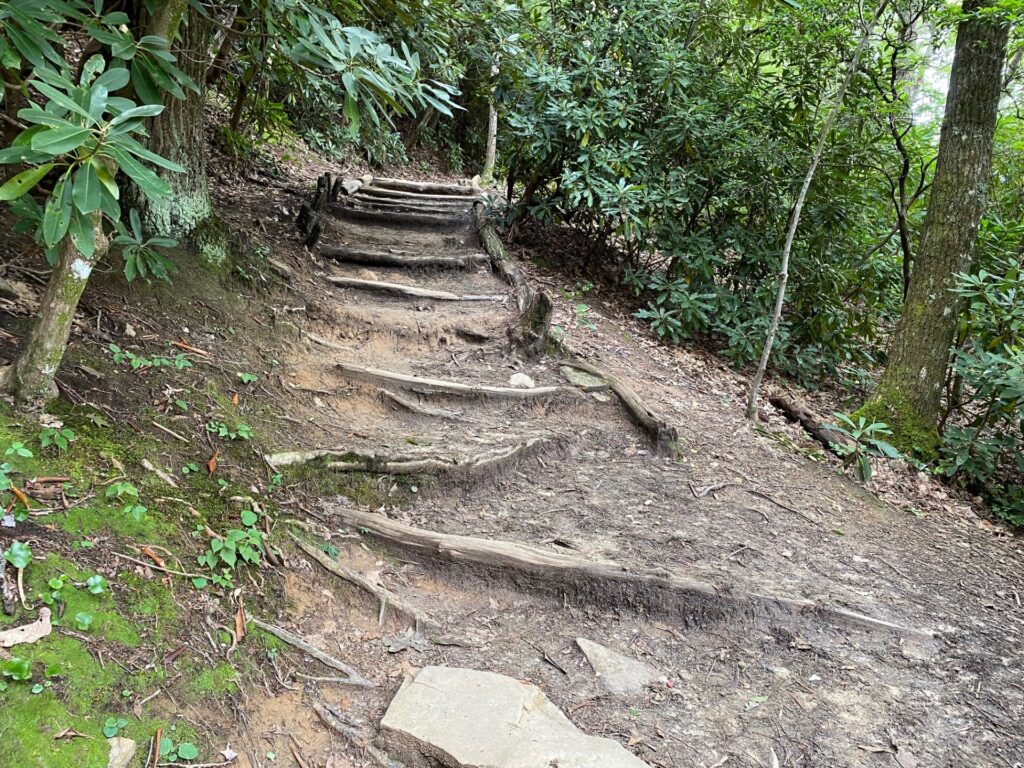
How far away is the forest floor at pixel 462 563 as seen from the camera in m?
2.34

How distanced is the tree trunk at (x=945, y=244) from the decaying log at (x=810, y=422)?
0.44m

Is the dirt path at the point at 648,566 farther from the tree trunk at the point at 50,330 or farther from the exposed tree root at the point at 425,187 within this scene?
the exposed tree root at the point at 425,187

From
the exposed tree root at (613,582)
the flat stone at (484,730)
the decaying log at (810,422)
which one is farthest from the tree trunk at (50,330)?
the decaying log at (810,422)

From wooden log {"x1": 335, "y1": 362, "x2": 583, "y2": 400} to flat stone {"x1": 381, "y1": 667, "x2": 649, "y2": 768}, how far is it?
8.12 ft

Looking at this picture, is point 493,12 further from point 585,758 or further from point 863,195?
point 585,758

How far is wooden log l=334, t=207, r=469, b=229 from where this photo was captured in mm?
8149

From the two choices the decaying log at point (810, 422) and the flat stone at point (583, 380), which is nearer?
the flat stone at point (583, 380)

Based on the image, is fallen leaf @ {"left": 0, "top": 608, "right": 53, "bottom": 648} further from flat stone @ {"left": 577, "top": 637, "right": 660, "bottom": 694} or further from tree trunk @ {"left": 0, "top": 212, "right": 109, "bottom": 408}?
flat stone @ {"left": 577, "top": 637, "right": 660, "bottom": 694}

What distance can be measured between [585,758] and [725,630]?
127 cm

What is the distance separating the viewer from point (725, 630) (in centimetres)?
332

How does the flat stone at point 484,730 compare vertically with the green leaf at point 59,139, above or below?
below

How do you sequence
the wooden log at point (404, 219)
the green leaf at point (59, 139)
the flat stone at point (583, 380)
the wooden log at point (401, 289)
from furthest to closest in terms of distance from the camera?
1. the wooden log at point (404, 219)
2. the wooden log at point (401, 289)
3. the flat stone at point (583, 380)
4. the green leaf at point (59, 139)

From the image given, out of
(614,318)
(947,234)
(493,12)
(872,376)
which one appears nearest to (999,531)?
(947,234)

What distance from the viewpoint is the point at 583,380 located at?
5461 mm
